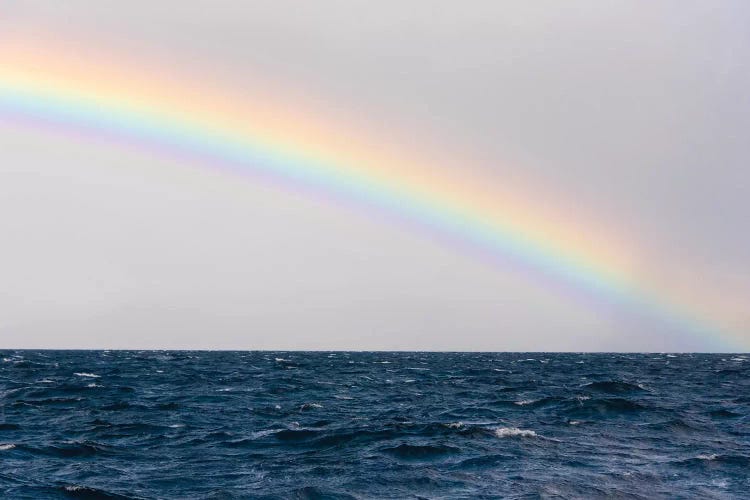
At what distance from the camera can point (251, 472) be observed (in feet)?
83.6

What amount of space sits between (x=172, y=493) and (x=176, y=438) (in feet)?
34.5

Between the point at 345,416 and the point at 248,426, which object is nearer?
the point at 248,426

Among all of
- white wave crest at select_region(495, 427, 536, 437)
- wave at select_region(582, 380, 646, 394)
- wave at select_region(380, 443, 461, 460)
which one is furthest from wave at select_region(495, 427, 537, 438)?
wave at select_region(582, 380, 646, 394)

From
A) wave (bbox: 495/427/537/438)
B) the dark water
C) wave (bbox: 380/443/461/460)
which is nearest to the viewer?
the dark water

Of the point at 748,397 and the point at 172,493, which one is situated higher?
the point at 748,397

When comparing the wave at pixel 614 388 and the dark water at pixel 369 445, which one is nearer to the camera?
the dark water at pixel 369 445

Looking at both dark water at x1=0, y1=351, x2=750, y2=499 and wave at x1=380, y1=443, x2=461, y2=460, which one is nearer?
dark water at x1=0, y1=351, x2=750, y2=499

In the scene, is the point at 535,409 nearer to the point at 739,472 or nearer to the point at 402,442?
the point at 402,442

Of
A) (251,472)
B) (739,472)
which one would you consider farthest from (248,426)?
(739,472)

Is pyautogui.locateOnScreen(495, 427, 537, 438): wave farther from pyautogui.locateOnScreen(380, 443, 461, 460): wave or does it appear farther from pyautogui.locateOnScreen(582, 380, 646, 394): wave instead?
pyautogui.locateOnScreen(582, 380, 646, 394): wave

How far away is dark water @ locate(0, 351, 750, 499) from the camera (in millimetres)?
23469

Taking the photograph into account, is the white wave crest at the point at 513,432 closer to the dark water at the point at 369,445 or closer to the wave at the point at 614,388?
the dark water at the point at 369,445

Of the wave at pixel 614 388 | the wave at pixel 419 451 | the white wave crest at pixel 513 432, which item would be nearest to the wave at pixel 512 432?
the white wave crest at pixel 513 432

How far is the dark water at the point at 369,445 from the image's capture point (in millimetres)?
23469
